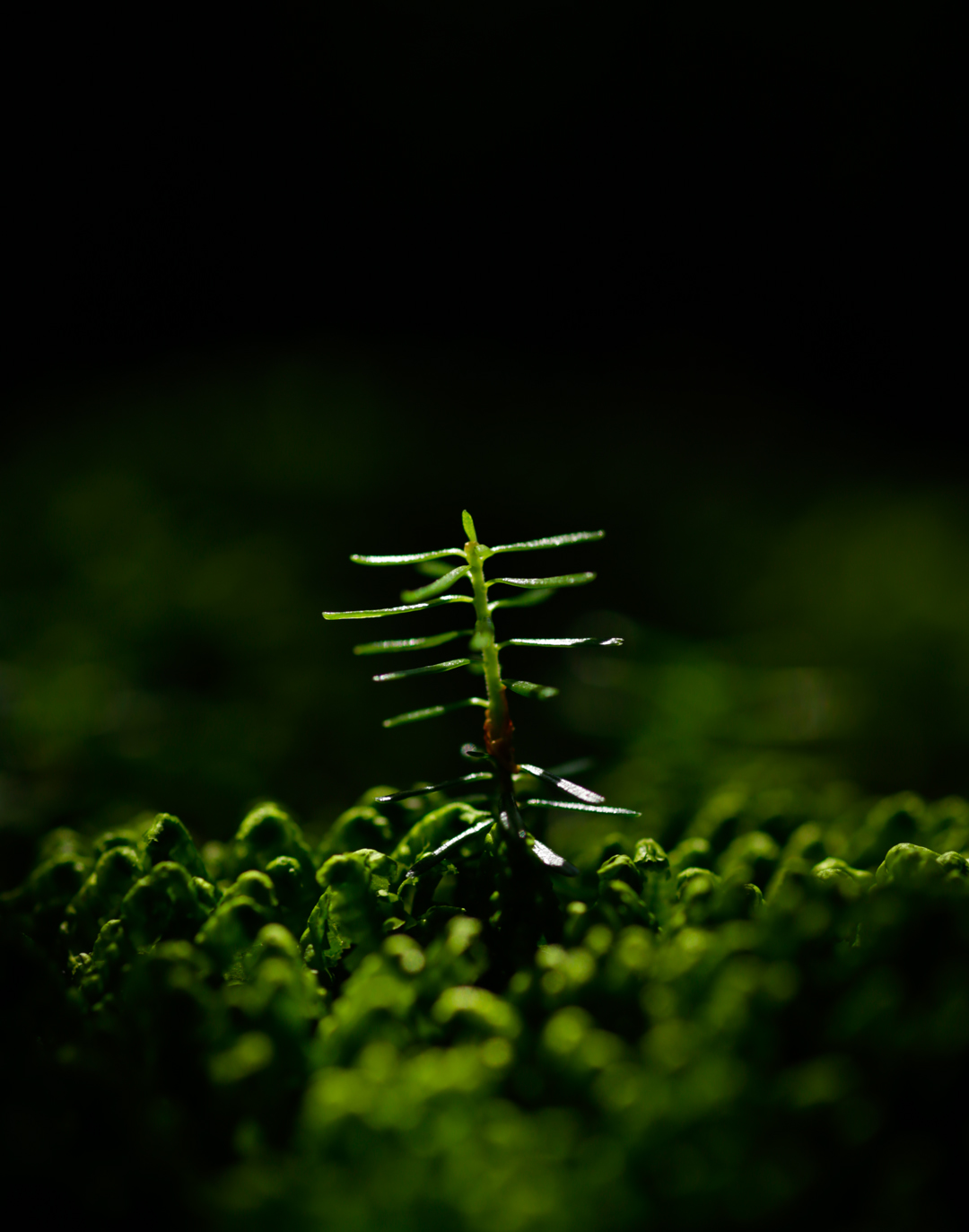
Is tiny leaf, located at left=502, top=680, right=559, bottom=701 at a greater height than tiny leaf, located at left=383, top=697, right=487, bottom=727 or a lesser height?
greater

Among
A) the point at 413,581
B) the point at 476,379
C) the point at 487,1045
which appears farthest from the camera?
the point at 476,379

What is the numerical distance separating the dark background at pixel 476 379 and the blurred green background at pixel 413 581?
13 mm

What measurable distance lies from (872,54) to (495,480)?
385 cm

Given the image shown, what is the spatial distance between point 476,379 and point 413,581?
173cm

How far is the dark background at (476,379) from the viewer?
1906 millimetres

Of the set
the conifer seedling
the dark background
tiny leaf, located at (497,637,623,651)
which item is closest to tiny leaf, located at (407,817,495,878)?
the conifer seedling

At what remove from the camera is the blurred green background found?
5.59 feet

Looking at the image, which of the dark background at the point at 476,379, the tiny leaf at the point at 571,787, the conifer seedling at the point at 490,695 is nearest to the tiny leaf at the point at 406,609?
the conifer seedling at the point at 490,695

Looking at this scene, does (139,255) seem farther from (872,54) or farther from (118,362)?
(872,54)

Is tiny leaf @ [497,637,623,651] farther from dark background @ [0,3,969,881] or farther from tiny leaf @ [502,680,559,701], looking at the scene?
dark background @ [0,3,969,881]

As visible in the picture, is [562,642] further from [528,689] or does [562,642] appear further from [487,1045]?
[487,1045]

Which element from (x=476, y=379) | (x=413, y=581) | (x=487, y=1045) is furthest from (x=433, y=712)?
(x=476, y=379)

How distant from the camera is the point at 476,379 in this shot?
445cm

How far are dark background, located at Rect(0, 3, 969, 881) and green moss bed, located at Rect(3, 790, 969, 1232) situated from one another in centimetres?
93
